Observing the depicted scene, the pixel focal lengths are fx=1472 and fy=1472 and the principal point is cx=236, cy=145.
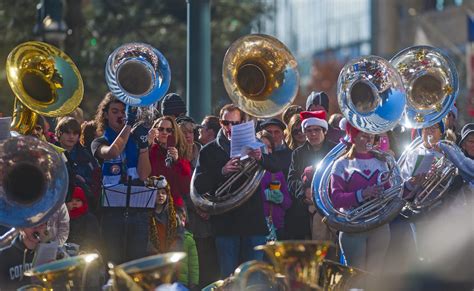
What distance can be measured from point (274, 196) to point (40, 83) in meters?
2.31

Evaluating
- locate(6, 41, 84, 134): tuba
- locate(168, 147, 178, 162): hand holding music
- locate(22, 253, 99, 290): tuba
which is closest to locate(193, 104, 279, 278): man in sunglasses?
locate(168, 147, 178, 162): hand holding music

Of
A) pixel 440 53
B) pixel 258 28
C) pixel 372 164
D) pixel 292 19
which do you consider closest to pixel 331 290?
pixel 372 164

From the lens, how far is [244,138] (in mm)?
11164

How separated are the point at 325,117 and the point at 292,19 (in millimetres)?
46984

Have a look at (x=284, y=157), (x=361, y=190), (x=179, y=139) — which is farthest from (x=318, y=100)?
(x=361, y=190)

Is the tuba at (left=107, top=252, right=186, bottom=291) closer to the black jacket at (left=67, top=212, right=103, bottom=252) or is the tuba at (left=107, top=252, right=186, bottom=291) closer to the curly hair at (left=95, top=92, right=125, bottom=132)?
the black jacket at (left=67, top=212, right=103, bottom=252)

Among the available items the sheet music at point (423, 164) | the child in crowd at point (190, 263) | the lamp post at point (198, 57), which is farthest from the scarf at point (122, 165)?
the sheet music at point (423, 164)

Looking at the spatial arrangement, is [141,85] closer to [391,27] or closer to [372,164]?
[372,164]

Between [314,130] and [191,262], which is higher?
[314,130]

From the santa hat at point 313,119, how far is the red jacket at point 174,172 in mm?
1095

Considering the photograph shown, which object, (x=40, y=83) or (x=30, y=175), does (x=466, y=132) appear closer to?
(x=40, y=83)

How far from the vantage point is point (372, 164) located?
37.0 feet

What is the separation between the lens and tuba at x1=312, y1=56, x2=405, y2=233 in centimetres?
1117

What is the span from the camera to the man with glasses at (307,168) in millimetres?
12242
